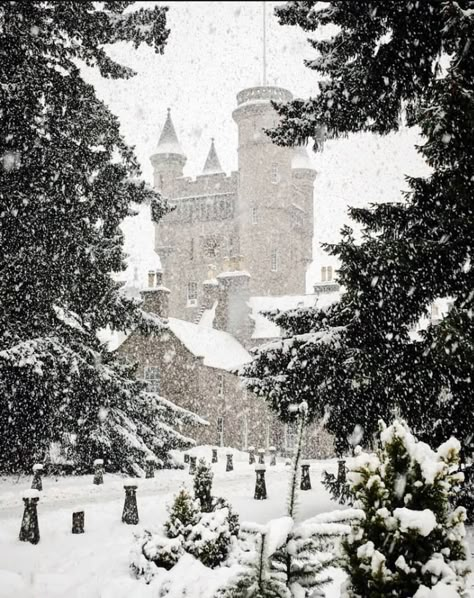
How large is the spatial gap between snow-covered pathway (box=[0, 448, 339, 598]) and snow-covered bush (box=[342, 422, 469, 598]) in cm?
248

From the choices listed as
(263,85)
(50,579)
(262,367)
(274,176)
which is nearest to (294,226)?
(274,176)

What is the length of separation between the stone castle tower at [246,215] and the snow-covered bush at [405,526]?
A: 45946mm

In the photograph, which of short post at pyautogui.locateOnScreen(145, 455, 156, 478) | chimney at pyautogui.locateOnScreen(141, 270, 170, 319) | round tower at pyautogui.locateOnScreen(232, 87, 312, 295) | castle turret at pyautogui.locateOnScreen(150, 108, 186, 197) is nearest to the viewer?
short post at pyautogui.locateOnScreen(145, 455, 156, 478)

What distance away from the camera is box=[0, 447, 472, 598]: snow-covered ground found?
23.8ft

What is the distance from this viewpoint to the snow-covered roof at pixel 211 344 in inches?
1443

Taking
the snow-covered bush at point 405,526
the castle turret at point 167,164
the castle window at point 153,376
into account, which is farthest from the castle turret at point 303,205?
the snow-covered bush at point 405,526

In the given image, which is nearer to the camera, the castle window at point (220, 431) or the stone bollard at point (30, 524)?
the stone bollard at point (30, 524)

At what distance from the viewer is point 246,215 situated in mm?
53594

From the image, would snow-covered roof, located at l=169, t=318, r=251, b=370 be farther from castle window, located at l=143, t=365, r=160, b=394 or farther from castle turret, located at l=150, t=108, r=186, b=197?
castle turret, located at l=150, t=108, r=186, b=197

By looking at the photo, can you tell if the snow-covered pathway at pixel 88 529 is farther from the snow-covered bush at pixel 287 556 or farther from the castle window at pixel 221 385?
the castle window at pixel 221 385

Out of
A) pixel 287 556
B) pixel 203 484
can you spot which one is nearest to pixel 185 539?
pixel 203 484

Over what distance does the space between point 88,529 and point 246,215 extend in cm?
4465

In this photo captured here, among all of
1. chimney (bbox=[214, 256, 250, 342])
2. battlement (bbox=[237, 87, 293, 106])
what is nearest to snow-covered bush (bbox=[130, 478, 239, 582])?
chimney (bbox=[214, 256, 250, 342])

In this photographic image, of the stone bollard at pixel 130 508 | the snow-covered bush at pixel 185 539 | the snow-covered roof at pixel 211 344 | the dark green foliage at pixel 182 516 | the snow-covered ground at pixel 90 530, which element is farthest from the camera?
the snow-covered roof at pixel 211 344
